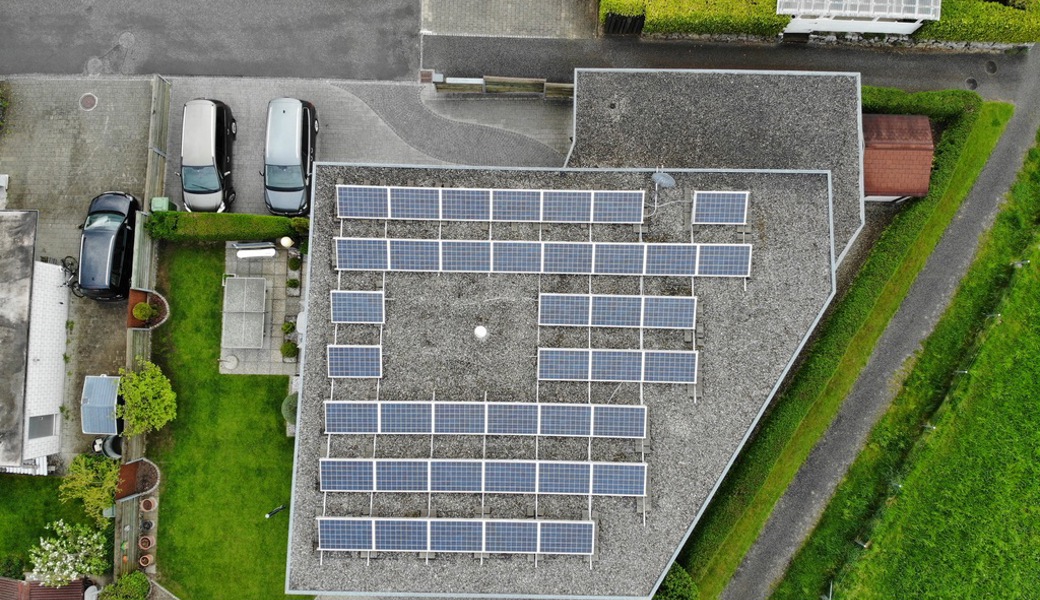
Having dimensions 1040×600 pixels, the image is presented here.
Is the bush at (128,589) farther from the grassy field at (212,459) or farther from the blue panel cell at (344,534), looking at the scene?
the blue panel cell at (344,534)

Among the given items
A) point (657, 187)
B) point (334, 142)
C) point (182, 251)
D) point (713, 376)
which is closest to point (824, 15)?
point (657, 187)

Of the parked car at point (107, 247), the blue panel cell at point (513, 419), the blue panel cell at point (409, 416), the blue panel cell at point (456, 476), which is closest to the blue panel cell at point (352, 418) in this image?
the blue panel cell at point (409, 416)

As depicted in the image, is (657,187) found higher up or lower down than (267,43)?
lower down

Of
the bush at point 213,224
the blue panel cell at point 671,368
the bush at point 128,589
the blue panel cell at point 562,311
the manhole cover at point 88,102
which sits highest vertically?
the manhole cover at point 88,102

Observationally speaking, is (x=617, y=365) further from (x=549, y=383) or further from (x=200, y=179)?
(x=200, y=179)

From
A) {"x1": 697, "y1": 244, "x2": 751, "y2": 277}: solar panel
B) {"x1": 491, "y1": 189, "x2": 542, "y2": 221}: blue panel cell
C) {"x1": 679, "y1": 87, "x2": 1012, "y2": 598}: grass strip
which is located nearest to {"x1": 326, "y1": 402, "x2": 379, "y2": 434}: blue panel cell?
{"x1": 491, "y1": 189, "x2": 542, "y2": 221}: blue panel cell

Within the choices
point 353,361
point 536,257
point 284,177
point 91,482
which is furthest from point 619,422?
point 91,482

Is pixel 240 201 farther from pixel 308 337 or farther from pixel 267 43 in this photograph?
pixel 308 337

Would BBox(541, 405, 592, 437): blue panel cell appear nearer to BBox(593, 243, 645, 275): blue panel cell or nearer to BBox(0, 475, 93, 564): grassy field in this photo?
BBox(593, 243, 645, 275): blue panel cell
